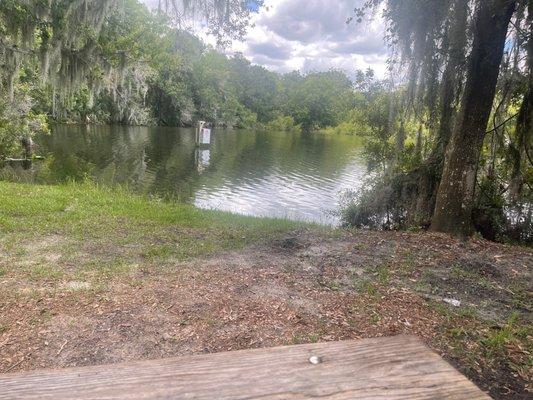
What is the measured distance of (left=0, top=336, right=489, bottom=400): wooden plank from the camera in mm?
994

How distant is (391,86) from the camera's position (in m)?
7.54

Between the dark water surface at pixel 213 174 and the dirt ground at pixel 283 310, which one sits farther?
the dark water surface at pixel 213 174

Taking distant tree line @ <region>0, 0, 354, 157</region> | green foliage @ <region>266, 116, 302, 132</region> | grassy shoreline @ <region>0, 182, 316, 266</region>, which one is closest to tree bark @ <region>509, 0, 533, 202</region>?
grassy shoreline @ <region>0, 182, 316, 266</region>

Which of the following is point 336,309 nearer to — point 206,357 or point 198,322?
point 198,322

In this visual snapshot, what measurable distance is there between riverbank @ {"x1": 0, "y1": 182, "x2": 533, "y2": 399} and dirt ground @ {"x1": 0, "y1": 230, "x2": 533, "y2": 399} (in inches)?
0.6

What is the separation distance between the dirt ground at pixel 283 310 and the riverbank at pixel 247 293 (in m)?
0.02

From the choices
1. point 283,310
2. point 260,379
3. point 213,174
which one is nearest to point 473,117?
point 283,310

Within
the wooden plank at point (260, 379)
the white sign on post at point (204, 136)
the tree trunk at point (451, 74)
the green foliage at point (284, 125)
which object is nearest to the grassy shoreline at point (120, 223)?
the tree trunk at point (451, 74)

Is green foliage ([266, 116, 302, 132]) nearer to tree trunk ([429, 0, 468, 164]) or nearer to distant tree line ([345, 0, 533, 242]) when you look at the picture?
distant tree line ([345, 0, 533, 242])

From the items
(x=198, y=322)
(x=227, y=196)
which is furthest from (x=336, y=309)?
(x=227, y=196)

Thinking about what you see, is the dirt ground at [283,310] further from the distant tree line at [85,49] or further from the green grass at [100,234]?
the distant tree line at [85,49]

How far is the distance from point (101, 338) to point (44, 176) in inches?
535

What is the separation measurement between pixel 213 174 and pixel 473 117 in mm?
15507

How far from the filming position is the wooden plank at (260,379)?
994 millimetres
